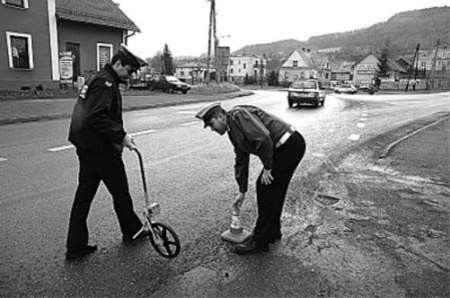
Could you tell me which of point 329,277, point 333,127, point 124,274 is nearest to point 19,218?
point 124,274

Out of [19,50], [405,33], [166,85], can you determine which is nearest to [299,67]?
[405,33]

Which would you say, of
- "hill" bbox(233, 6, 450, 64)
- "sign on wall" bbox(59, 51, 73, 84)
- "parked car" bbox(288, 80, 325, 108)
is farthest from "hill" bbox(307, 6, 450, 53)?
"sign on wall" bbox(59, 51, 73, 84)

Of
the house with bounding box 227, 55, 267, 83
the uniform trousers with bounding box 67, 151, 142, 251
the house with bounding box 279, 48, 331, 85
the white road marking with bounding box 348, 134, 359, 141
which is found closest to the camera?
the uniform trousers with bounding box 67, 151, 142, 251

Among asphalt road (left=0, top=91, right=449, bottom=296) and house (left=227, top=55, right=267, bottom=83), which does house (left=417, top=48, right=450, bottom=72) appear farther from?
asphalt road (left=0, top=91, right=449, bottom=296)

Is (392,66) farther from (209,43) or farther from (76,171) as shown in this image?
(76,171)

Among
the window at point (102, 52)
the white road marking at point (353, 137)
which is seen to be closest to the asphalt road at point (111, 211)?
the white road marking at point (353, 137)

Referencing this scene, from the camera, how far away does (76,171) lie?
6215 millimetres

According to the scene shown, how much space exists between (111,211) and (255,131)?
7.34 feet

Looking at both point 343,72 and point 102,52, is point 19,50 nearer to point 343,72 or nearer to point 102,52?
point 102,52

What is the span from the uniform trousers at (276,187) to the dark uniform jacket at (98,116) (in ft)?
4.52

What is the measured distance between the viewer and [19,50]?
2169cm

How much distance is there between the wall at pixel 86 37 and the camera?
24.3 metres

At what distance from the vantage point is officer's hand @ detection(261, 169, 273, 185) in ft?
10.9

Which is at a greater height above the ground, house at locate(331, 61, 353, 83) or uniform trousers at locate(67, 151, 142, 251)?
house at locate(331, 61, 353, 83)
